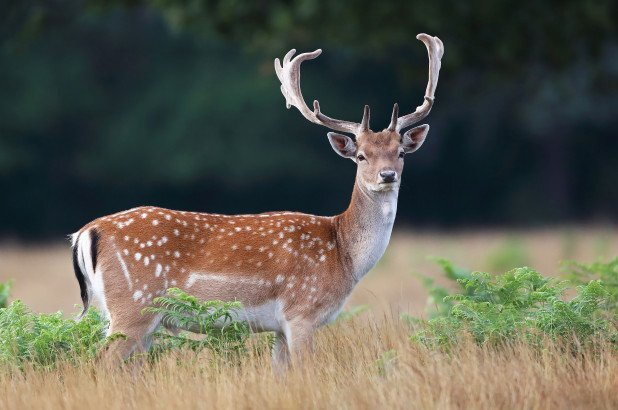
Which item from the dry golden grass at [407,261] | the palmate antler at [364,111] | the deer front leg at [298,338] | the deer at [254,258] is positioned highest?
the palmate antler at [364,111]

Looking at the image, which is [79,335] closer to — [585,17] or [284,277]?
[284,277]

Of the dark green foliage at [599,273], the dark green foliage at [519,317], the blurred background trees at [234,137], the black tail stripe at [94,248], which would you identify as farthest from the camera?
the blurred background trees at [234,137]

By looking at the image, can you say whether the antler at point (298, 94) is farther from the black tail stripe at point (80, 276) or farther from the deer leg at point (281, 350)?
the black tail stripe at point (80, 276)

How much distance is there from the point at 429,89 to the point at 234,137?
20839 millimetres

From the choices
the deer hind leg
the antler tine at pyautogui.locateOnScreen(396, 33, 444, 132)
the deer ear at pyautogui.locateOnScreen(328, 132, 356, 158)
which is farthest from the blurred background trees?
the deer hind leg

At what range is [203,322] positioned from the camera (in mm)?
6527

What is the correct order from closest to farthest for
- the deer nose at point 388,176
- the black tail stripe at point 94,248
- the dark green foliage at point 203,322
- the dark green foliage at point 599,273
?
the dark green foliage at point 203,322, the black tail stripe at point 94,248, the deer nose at point 388,176, the dark green foliage at point 599,273

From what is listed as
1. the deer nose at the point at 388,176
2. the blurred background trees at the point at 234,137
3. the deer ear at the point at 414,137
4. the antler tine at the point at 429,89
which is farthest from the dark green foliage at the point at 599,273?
the blurred background trees at the point at 234,137

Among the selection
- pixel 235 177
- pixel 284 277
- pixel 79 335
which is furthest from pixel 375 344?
pixel 235 177

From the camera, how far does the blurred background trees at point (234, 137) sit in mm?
27797

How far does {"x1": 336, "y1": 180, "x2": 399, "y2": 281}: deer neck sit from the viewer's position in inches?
282

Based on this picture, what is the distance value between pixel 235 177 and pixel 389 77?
4.42m

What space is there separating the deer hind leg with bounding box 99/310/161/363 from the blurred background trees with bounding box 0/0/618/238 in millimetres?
18056

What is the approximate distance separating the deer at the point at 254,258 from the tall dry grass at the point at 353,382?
319 millimetres
